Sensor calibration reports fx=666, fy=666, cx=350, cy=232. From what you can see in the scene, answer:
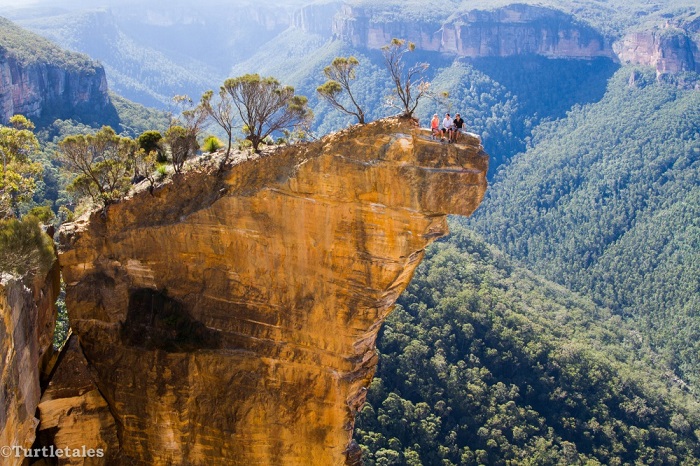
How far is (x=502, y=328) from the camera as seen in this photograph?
188 feet

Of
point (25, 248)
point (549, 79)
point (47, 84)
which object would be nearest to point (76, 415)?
point (25, 248)

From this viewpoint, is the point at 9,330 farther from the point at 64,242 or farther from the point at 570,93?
the point at 570,93

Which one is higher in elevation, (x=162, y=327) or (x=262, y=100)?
(x=262, y=100)

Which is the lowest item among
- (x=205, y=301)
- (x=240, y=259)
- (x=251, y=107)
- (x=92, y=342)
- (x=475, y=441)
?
(x=475, y=441)

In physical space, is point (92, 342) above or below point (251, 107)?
below

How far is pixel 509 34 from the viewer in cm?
16575

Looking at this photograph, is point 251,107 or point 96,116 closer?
point 251,107

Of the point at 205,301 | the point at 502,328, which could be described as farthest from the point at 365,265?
the point at 502,328

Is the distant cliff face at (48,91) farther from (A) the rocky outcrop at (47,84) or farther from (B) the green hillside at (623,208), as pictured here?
(B) the green hillside at (623,208)

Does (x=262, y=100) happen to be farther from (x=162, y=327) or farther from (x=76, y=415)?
(x=76, y=415)

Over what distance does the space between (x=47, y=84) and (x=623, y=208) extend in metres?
90.8

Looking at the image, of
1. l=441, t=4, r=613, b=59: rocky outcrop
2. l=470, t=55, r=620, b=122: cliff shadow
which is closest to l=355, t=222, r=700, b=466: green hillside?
l=470, t=55, r=620, b=122: cliff shadow

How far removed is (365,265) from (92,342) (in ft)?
28.3

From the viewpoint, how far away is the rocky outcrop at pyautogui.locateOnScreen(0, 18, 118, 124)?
250 feet
